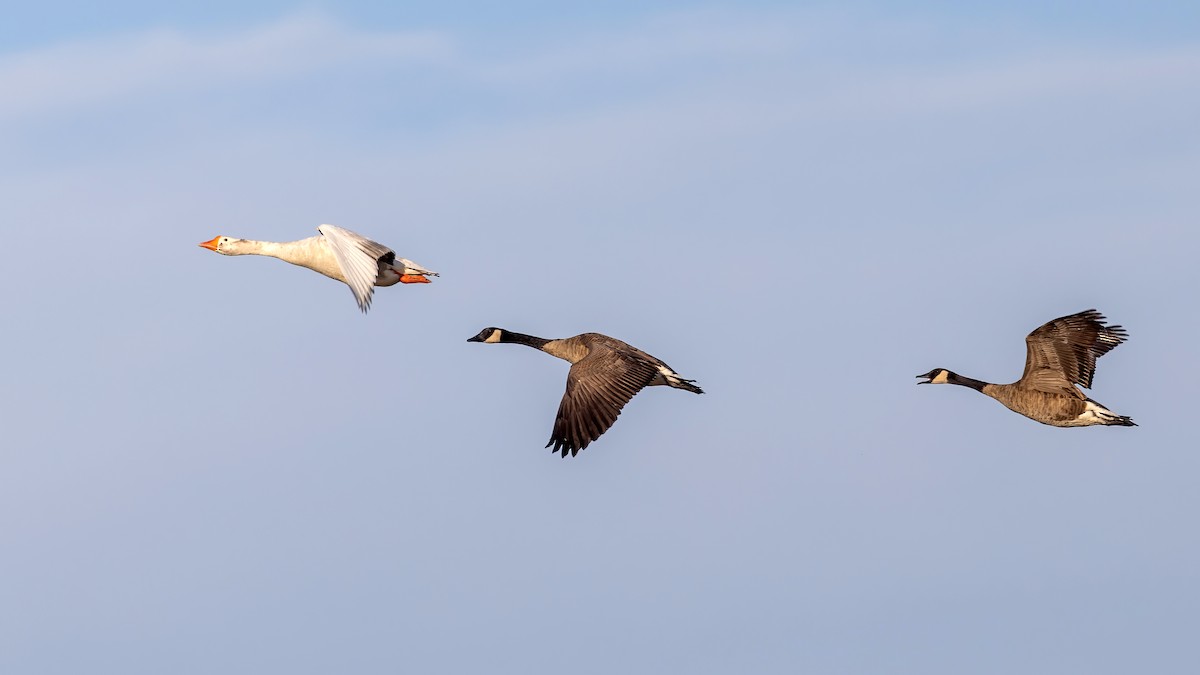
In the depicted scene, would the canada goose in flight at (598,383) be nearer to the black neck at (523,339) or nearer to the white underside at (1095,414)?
the black neck at (523,339)

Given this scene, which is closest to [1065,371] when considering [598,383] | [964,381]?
[964,381]

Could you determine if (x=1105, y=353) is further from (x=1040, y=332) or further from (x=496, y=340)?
(x=496, y=340)

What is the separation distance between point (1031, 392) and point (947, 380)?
89.5 inches

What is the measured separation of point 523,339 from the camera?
87.4 feet

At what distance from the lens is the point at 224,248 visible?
2761 cm

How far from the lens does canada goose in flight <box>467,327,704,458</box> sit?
20766mm

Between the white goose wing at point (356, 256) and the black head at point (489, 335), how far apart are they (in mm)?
3598

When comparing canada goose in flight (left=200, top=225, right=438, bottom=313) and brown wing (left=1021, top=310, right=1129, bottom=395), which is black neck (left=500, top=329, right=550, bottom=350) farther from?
brown wing (left=1021, top=310, right=1129, bottom=395)

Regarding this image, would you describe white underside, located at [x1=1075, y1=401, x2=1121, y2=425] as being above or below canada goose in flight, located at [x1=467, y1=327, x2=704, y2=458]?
above

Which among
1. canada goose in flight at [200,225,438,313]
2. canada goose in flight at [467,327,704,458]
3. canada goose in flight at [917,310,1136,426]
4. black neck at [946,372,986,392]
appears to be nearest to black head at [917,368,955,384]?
black neck at [946,372,986,392]

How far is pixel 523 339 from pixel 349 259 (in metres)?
4.61

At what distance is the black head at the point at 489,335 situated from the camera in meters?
27.2

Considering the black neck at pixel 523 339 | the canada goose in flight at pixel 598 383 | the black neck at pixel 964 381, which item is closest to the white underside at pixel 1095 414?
the black neck at pixel 964 381

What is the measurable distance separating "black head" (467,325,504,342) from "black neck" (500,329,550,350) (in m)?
0.06
